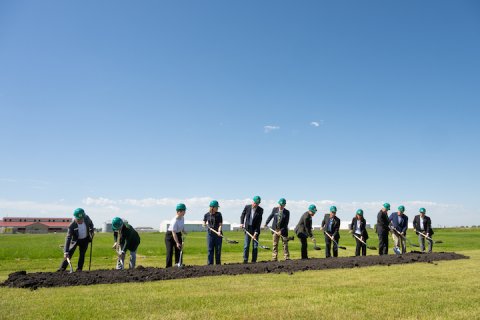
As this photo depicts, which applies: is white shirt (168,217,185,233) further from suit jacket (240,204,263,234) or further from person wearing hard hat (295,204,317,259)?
person wearing hard hat (295,204,317,259)

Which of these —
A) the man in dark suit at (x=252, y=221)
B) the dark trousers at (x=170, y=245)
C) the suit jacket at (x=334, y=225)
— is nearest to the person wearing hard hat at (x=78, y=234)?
the dark trousers at (x=170, y=245)

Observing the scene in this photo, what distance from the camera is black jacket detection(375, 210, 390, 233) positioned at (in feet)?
61.9

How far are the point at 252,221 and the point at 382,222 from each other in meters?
7.45

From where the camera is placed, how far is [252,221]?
1496cm

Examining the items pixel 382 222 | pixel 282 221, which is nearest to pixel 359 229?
pixel 382 222

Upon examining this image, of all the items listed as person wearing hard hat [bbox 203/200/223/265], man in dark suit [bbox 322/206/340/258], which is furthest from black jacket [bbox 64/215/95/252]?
man in dark suit [bbox 322/206/340/258]

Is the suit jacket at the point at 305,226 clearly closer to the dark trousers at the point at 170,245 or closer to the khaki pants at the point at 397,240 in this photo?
the dark trousers at the point at 170,245

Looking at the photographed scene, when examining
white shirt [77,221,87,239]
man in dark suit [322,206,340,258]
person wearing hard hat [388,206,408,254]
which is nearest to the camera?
white shirt [77,221,87,239]

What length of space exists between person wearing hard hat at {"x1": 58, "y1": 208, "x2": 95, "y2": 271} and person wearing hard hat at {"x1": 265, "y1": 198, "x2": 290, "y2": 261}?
6664 mm

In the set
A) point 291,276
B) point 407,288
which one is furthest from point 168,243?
point 407,288

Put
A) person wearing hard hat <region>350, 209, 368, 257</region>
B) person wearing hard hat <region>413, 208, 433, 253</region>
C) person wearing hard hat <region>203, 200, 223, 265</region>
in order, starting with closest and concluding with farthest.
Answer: person wearing hard hat <region>203, 200, 223, 265</region> → person wearing hard hat <region>350, 209, 368, 257</region> → person wearing hard hat <region>413, 208, 433, 253</region>

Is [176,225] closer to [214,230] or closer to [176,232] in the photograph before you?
[176,232]

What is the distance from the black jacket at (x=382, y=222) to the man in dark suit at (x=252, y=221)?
7.00m

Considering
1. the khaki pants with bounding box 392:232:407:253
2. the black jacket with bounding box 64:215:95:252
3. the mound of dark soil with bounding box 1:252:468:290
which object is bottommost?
the mound of dark soil with bounding box 1:252:468:290
